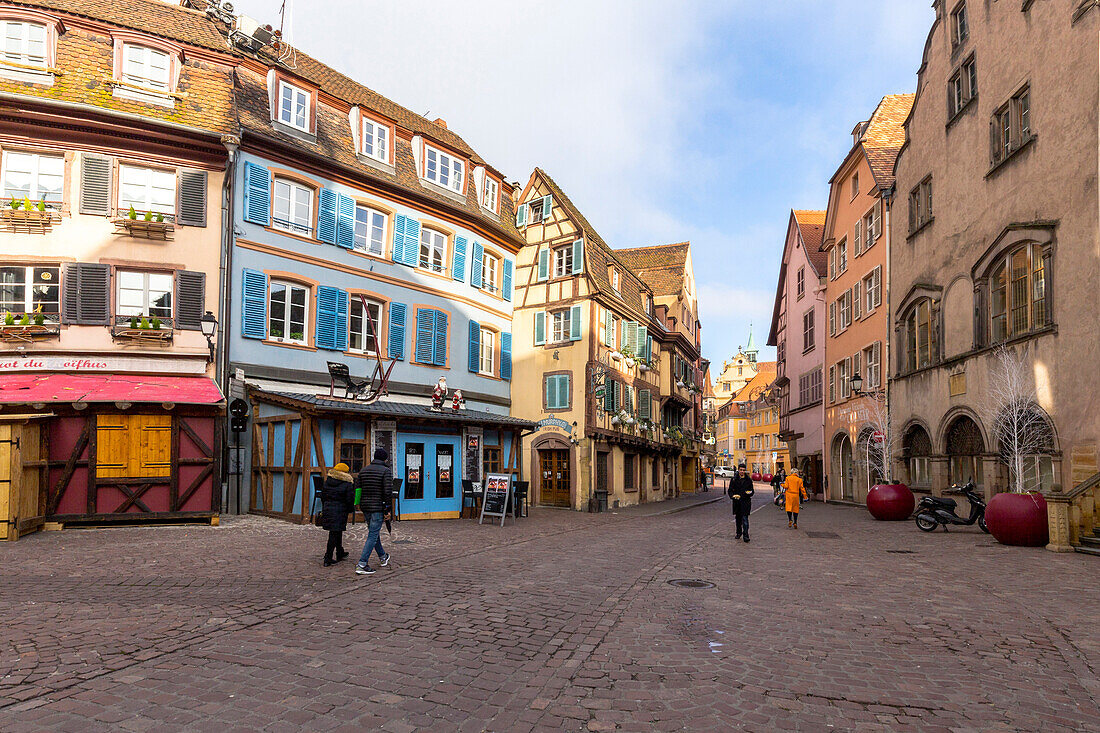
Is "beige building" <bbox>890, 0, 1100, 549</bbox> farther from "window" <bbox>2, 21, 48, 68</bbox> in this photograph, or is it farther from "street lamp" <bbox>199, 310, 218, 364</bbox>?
"window" <bbox>2, 21, 48, 68</bbox>

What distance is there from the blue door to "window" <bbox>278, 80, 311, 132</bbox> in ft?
30.9

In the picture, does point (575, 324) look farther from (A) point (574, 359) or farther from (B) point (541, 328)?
(B) point (541, 328)

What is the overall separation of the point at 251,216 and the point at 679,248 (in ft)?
104

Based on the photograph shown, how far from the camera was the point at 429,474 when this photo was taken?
819 inches

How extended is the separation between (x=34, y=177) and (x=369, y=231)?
838 centimetres

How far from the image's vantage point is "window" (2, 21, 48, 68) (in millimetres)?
17391

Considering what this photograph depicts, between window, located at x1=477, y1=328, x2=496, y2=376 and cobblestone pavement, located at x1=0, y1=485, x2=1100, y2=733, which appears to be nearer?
cobblestone pavement, located at x1=0, y1=485, x2=1100, y2=733

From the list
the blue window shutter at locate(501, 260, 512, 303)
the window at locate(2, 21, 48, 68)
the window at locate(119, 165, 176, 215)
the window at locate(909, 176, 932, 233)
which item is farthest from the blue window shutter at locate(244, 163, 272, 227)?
the window at locate(909, 176, 932, 233)

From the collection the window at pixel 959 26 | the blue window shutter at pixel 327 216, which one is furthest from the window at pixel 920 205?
the blue window shutter at pixel 327 216

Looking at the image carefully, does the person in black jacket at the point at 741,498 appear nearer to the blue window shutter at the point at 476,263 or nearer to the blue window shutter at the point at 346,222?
the blue window shutter at the point at 346,222

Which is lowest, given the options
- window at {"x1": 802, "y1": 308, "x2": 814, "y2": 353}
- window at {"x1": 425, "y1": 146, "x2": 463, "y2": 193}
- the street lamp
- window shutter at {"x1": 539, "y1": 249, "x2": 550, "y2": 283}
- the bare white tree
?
the bare white tree

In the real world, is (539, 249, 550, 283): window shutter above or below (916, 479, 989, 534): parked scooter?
above

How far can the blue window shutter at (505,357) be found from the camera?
2736 centimetres

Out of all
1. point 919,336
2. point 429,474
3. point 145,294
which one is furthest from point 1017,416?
point 145,294
